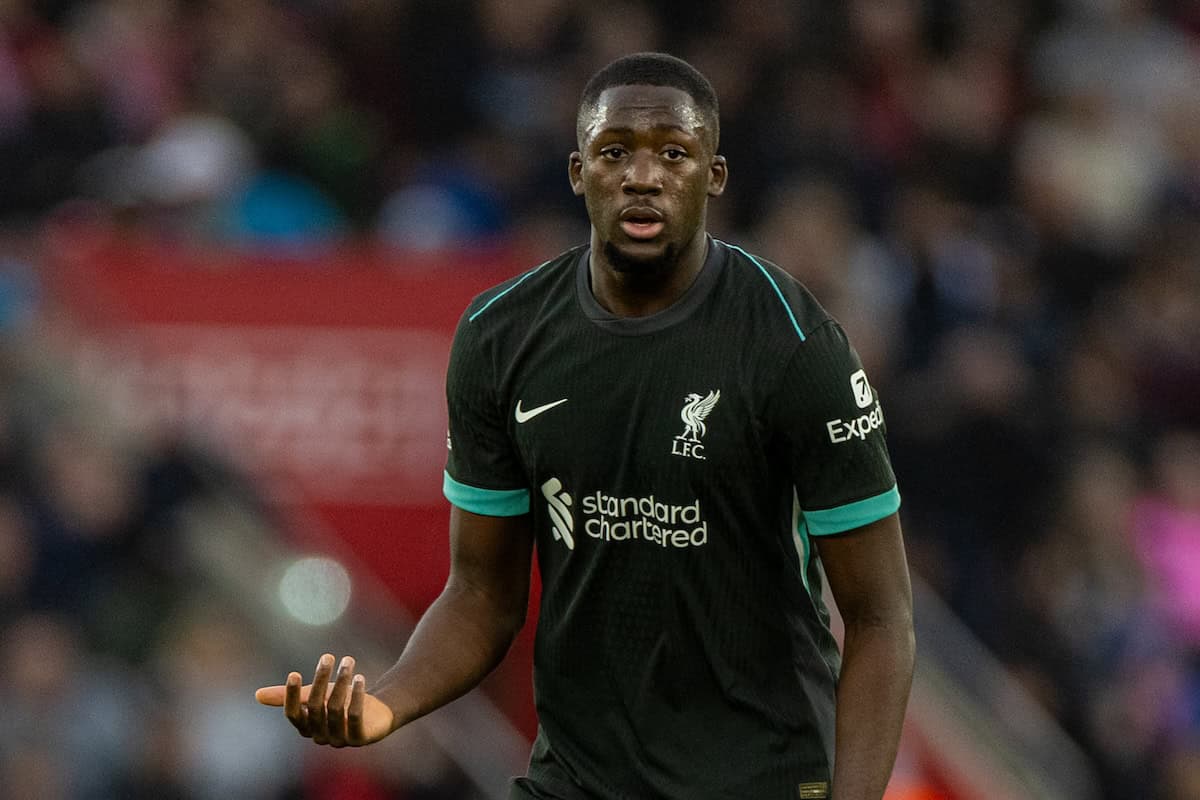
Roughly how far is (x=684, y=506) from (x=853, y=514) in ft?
1.07

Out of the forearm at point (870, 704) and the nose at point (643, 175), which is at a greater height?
the nose at point (643, 175)

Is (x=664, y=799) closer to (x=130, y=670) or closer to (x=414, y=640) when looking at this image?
(x=414, y=640)

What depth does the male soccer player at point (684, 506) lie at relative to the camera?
4199 millimetres

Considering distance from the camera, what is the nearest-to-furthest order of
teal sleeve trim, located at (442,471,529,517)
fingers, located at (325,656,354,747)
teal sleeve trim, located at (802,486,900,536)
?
fingers, located at (325,656,354,747), teal sleeve trim, located at (802,486,900,536), teal sleeve trim, located at (442,471,529,517)

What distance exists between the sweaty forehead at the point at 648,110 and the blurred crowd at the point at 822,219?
532 cm

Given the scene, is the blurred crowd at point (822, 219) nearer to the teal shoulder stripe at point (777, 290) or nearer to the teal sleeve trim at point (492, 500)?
the teal sleeve trim at point (492, 500)

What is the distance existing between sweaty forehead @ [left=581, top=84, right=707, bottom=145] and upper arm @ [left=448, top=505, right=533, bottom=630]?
875mm

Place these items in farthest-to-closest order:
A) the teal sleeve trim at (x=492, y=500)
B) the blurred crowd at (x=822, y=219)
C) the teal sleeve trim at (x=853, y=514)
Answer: the blurred crowd at (x=822, y=219), the teal sleeve trim at (x=492, y=500), the teal sleeve trim at (x=853, y=514)

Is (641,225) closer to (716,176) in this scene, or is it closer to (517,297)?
(716,176)

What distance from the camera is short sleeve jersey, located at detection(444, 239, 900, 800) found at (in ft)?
13.8

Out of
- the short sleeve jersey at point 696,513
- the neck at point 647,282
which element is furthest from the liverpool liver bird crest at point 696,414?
the neck at point 647,282

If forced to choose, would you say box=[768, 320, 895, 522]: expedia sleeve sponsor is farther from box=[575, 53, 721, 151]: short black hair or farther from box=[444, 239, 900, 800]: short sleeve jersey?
box=[575, 53, 721, 151]: short black hair

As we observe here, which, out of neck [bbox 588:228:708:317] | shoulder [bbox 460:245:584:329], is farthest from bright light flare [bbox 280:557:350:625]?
neck [bbox 588:228:708:317]

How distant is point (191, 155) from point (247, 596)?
246 cm
